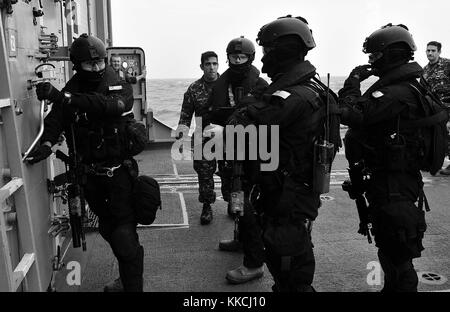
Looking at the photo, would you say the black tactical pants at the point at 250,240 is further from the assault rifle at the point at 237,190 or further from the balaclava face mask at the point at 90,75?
the balaclava face mask at the point at 90,75

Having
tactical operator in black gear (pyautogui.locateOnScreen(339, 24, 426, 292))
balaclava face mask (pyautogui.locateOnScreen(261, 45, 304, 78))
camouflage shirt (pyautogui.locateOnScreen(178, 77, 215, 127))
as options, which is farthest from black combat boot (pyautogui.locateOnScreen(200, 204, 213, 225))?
balaclava face mask (pyautogui.locateOnScreen(261, 45, 304, 78))

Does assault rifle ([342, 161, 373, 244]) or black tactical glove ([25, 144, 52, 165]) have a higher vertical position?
black tactical glove ([25, 144, 52, 165])

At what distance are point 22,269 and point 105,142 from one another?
1.02 meters

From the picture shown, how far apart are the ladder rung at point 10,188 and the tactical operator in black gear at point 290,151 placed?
1.23 m

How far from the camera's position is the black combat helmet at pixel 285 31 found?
2654mm

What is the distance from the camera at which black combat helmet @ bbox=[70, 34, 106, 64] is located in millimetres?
3002

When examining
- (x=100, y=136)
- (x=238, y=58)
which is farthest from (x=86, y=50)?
(x=238, y=58)

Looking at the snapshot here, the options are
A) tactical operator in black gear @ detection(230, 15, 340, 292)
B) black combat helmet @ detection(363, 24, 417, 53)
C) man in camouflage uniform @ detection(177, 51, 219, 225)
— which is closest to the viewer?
tactical operator in black gear @ detection(230, 15, 340, 292)

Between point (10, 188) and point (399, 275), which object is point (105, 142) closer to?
point (10, 188)

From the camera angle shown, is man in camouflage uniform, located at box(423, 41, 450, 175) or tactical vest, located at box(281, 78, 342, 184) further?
man in camouflage uniform, located at box(423, 41, 450, 175)

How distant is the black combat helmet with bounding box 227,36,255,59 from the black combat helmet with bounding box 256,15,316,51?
101 cm

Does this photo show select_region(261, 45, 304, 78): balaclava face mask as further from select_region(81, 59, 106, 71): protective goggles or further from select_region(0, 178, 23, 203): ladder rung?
select_region(0, 178, 23, 203): ladder rung
